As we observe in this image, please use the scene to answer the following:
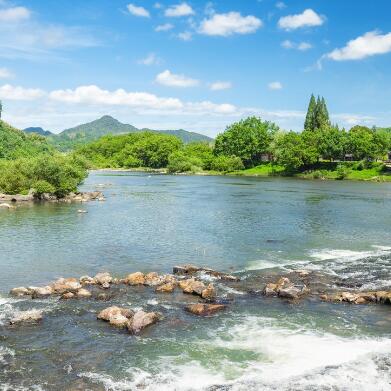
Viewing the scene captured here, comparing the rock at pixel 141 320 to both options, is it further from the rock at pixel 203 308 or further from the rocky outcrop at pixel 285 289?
the rocky outcrop at pixel 285 289

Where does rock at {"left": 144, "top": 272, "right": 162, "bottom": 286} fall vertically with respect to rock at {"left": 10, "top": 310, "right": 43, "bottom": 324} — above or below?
above

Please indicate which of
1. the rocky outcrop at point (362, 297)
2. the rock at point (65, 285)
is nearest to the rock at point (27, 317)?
the rock at point (65, 285)

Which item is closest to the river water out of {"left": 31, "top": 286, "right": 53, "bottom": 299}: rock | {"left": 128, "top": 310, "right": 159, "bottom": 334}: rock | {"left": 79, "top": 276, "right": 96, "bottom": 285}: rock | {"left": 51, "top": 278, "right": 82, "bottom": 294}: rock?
{"left": 128, "top": 310, "right": 159, "bottom": 334}: rock

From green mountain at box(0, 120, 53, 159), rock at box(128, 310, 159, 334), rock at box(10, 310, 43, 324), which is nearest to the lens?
rock at box(128, 310, 159, 334)

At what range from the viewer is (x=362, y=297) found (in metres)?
31.0

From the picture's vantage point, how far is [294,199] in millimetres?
92562

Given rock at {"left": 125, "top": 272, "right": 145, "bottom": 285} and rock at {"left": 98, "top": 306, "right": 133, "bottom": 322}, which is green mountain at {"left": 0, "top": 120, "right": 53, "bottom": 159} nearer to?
rock at {"left": 125, "top": 272, "right": 145, "bottom": 285}

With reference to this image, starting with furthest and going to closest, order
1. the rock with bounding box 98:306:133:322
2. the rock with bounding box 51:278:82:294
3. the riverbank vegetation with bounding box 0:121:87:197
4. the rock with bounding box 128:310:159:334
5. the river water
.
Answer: the riverbank vegetation with bounding box 0:121:87:197 < the rock with bounding box 51:278:82:294 < the rock with bounding box 98:306:133:322 < the rock with bounding box 128:310:159:334 < the river water

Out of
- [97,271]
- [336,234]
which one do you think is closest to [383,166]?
[336,234]

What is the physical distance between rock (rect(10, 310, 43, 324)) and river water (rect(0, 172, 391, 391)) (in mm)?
508

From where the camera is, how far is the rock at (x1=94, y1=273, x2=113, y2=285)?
112 ft

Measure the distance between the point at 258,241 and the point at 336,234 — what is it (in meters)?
10.5

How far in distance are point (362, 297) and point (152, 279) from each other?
14.7m

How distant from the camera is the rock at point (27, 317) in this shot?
1058 inches
